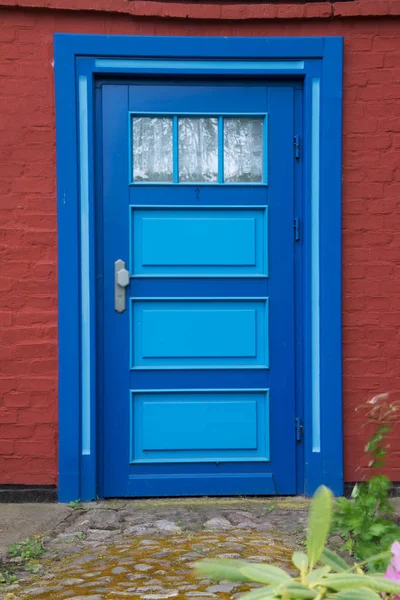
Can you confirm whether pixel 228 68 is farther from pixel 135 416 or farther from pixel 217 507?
pixel 217 507

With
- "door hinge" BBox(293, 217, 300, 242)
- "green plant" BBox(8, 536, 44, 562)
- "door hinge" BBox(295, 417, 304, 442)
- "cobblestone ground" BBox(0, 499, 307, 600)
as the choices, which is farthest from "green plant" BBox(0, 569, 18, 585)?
"door hinge" BBox(293, 217, 300, 242)

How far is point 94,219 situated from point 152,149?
0.54 m

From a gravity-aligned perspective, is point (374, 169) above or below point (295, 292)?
above

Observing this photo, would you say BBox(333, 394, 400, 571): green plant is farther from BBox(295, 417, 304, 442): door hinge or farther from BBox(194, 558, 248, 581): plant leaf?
BBox(194, 558, 248, 581): plant leaf

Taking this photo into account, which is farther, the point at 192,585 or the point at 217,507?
the point at 217,507

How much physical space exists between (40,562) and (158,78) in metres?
2.64

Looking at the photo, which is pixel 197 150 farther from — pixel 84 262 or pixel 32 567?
pixel 32 567

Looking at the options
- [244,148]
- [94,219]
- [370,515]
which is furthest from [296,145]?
[370,515]

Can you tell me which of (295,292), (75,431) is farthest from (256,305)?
(75,431)

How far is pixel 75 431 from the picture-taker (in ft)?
12.6

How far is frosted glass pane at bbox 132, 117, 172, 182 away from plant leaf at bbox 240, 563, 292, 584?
347cm

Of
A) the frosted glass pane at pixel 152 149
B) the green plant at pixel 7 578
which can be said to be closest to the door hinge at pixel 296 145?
the frosted glass pane at pixel 152 149

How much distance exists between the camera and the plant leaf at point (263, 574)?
0.67m

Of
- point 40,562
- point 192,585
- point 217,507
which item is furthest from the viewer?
point 217,507
